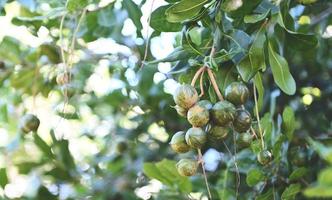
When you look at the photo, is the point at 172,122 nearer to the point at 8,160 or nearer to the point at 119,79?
the point at 119,79

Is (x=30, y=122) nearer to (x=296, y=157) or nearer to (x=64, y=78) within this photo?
(x=64, y=78)

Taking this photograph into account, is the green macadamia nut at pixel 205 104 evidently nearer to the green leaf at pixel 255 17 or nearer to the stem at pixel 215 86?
the stem at pixel 215 86

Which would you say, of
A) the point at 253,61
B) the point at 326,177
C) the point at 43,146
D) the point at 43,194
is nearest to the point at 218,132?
the point at 253,61

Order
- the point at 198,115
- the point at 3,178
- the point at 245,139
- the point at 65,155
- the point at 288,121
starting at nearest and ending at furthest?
the point at 198,115, the point at 245,139, the point at 288,121, the point at 3,178, the point at 65,155

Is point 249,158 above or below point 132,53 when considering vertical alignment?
below

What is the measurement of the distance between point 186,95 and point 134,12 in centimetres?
52

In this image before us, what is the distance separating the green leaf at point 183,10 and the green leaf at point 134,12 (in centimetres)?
39

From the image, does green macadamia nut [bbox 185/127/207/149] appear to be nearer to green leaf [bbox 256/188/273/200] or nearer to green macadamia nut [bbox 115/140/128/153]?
green leaf [bbox 256/188/273/200]

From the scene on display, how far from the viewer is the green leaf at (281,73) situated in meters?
1.14

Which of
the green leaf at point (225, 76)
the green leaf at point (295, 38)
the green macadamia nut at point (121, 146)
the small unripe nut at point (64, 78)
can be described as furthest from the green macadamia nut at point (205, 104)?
the green macadamia nut at point (121, 146)

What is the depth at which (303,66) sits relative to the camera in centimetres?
200

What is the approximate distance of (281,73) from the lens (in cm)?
115

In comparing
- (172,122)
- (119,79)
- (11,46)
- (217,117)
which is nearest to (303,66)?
(172,122)

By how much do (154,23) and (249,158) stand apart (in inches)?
20.3
